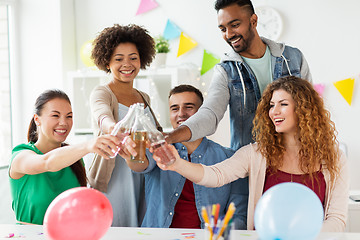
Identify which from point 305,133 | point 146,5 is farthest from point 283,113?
point 146,5

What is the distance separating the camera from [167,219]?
191 centimetres

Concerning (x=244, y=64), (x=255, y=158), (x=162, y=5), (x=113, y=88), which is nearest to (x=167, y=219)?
(x=255, y=158)

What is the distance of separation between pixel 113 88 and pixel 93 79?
67.7 inches

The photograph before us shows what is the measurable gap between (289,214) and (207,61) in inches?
104

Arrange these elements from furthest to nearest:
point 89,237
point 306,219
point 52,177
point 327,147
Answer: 1. point 52,177
2. point 327,147
3. point 89,237
4. point 306,219

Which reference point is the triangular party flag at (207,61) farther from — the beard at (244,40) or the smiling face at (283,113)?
the smiling face at (283,113)

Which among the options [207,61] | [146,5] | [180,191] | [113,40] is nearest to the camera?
[180,191]

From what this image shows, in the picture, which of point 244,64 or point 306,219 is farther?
point 244,64

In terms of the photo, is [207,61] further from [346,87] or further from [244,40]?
[244,40]

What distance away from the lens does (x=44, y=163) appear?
1.77 metres

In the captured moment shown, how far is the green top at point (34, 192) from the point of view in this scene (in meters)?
1.87

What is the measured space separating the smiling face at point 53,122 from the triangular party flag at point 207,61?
181 cm

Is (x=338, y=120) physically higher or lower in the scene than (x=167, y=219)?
higher

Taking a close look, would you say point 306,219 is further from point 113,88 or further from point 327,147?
point 113,88
